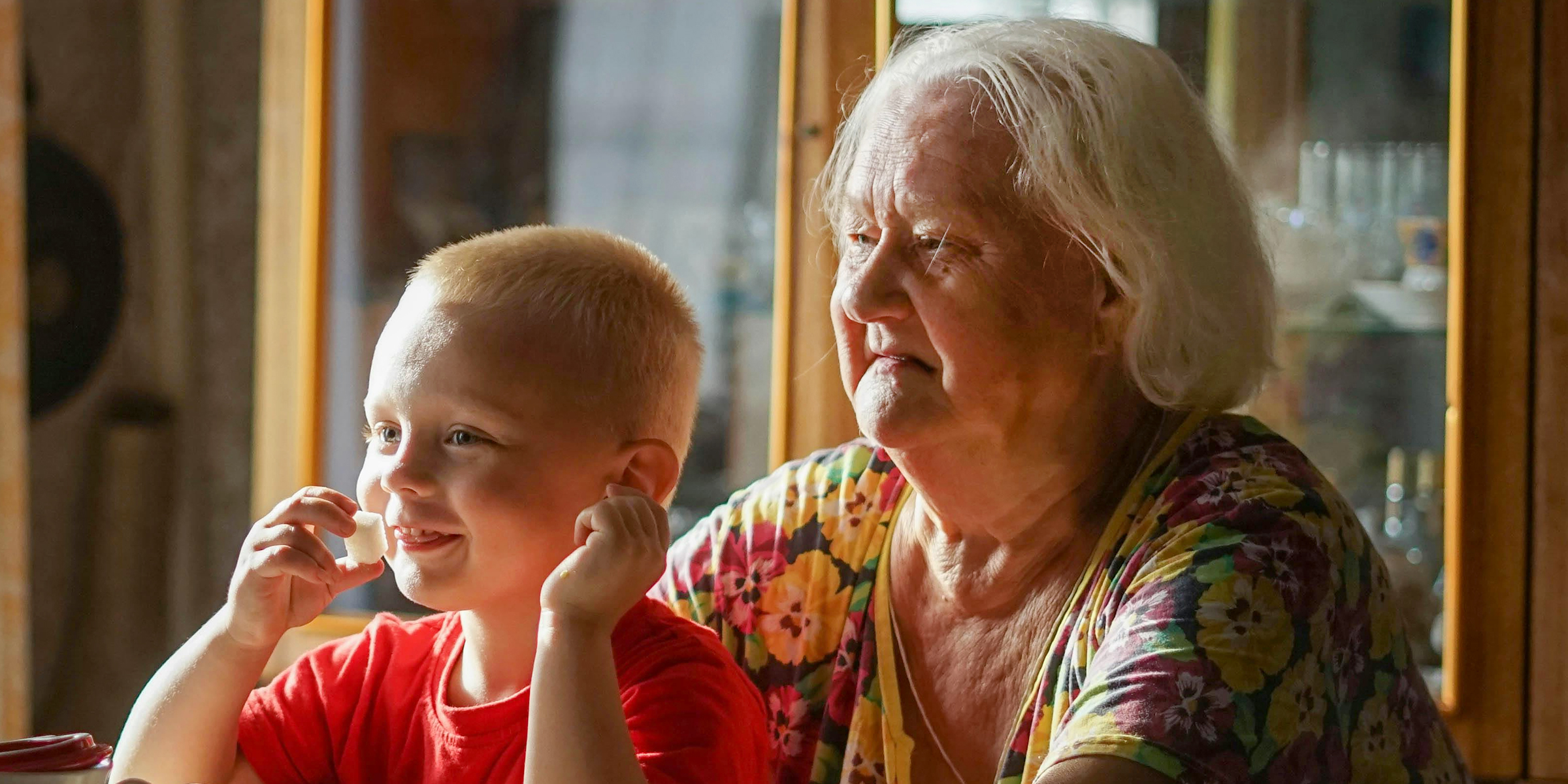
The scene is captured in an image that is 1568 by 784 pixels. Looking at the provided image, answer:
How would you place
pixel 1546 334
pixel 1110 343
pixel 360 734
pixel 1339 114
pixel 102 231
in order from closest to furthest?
1. pixel 360 734
2. pixel 1110 343
3. pixel 1546 334
4. pixel 1339 114
5. pixel 102 231

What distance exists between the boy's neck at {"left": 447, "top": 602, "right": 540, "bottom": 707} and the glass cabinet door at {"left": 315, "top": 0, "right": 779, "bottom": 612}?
0.96m

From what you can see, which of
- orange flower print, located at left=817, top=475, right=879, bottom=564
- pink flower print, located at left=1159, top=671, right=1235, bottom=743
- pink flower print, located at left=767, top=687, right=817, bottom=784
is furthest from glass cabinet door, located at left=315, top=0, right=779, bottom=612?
pink flower print, located at left=1159, top=671, right=1235, bottom=743

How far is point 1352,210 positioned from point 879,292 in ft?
3.51

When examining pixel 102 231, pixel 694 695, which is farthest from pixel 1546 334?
pixel 102 231

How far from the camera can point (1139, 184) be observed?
120 cm

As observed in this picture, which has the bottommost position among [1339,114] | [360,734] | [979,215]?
[360,734]

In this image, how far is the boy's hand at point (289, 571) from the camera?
3.48 ft

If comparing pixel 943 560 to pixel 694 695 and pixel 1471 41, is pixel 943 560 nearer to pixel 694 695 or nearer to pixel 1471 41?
pixel 694 695

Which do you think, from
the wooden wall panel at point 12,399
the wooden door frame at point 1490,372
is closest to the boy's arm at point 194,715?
the wooden wall panel at point 12,399

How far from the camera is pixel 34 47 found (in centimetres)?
261

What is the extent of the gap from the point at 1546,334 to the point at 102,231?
240 cm

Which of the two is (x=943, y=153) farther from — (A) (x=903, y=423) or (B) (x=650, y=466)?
(B) (x=650, y=466)

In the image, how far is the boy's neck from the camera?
1104 mm

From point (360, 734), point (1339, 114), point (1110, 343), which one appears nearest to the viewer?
point (360, 734)
